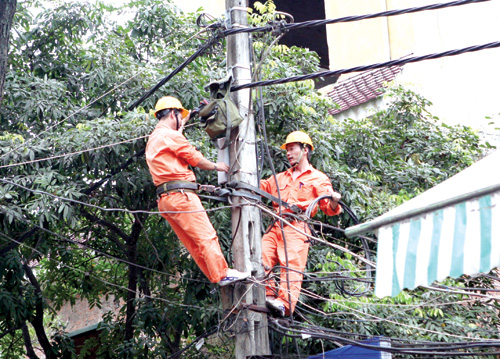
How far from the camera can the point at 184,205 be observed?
6820 millimetres

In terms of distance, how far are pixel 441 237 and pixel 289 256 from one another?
2.87m

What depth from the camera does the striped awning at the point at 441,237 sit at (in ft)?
14.5

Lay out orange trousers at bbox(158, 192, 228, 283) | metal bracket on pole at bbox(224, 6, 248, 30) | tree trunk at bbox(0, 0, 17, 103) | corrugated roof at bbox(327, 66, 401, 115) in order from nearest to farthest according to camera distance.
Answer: orange trousers at bbox(158, 192, 228, 283) < tree trunk at bbox(0, 0, 17, 103) < metal bracket on pole at bbox(224, 6, 248, 30) < corrugated roof at bbox(327, 66, 401, 115)

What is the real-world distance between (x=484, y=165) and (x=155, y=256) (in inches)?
220

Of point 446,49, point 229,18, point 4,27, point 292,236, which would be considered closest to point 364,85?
point 446,49

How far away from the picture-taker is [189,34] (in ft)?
35.0

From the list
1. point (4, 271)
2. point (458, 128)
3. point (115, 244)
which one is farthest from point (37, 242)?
point (458, 128)

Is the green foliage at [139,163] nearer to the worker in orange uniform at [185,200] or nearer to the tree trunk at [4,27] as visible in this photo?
the worker in orange uniform at [185,200]

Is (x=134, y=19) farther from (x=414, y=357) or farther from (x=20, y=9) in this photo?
(x=414, y=357)

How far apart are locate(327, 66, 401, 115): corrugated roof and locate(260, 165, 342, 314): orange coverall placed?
18.4 feet

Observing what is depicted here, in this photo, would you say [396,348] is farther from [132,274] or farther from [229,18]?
[132,274]

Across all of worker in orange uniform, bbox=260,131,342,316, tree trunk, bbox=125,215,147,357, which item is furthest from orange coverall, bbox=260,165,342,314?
tree trunk, bbox=125,215,147,357

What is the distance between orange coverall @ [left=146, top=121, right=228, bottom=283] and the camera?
672 centimetres

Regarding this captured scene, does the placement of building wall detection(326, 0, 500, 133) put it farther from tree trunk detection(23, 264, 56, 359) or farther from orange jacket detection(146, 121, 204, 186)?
tree trunk detection(23, 264, 56, 359)
